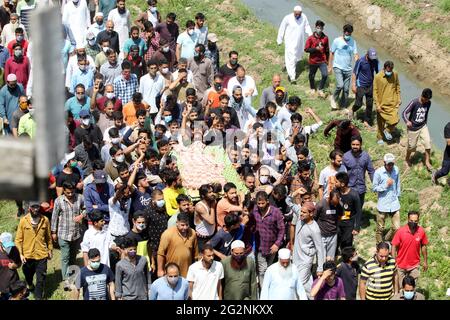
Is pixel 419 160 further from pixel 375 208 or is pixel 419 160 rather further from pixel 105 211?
pixel 105 211

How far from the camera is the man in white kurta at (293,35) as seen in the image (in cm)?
1551

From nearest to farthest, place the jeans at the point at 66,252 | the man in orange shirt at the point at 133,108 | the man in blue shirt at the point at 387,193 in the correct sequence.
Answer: the jeans at the point at 66,252 < the man in blue shirt at the point at 387,193 < the man in orange shirt at the point at 133,108

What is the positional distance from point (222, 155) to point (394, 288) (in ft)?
9.31

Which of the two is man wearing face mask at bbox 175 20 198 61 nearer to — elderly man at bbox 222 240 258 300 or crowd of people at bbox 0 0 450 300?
crowd of people at bbox 0 0 450 300

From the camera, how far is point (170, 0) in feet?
64.0

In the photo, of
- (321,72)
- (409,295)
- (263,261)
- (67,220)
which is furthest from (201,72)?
(409,295)

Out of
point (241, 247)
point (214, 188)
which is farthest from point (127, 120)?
point (241, 247)

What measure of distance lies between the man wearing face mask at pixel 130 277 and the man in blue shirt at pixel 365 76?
6054mm

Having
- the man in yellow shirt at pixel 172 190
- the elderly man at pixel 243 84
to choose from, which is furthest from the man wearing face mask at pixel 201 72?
the man in yellow shirt at pixel 172 190

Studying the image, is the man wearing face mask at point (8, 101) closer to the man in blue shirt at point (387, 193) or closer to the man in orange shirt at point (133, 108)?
the man in orange shirt at point (133, 108)

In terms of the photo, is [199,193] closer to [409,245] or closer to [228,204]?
[228,204]

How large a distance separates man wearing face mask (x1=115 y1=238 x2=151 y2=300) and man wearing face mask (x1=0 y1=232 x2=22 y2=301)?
105cm

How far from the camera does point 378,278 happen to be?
870 centimetres

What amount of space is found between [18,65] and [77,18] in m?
2.14
